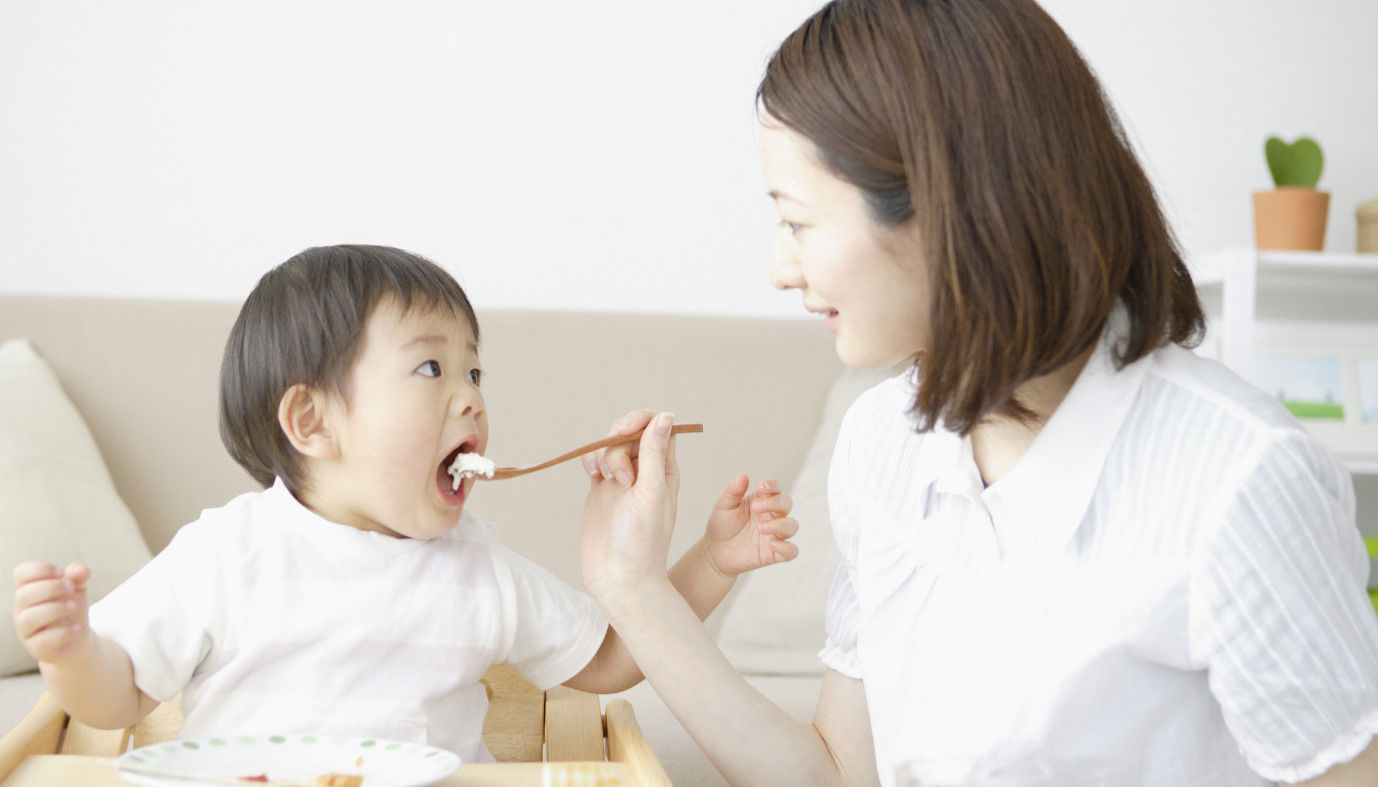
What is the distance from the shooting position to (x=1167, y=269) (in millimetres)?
875

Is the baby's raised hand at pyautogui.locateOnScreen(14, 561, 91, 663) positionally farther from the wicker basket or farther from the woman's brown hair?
the wicker basket

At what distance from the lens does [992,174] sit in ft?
2.68

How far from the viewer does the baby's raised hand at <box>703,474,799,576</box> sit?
1.10 m

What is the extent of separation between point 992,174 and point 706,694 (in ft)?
1.67

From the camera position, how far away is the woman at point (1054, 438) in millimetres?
793

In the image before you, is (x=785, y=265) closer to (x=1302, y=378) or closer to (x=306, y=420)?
(x=306, y=420)

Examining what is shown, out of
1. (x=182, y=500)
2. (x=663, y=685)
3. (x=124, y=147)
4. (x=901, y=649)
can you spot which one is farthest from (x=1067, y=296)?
(x=124, y=147)

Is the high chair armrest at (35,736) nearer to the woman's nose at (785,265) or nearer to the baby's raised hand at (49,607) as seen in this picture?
the baby's raised hand at (49,607)

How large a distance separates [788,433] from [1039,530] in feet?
3.70

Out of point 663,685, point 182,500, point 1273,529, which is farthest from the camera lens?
point 182,500

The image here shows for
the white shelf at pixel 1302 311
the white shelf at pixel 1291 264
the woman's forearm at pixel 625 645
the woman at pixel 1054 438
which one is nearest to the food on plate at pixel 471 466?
the woman's forearm at pixel 625 645

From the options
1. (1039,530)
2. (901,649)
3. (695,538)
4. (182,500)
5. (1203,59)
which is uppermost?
(1203,59)

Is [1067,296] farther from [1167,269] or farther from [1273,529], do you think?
[1273,529]

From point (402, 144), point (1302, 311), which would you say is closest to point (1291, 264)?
point (1302, 311)
